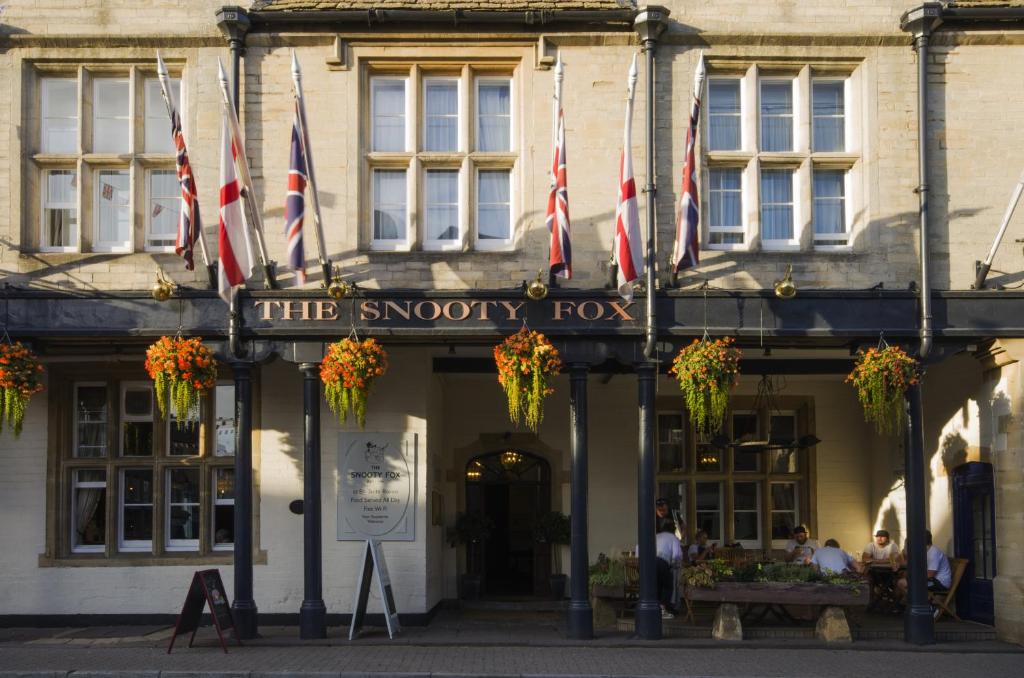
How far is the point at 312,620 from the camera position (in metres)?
13.6

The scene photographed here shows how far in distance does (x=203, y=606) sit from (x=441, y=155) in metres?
5.80

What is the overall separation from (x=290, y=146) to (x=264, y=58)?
121 centimetres

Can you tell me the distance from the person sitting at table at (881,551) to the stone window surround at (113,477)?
796 centimetres

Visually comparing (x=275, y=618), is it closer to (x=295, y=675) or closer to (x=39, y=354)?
(x=295, y=675)

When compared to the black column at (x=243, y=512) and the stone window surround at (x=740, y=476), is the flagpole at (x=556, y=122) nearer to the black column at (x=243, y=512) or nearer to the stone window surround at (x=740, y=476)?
the black column at (x=243, y=512)

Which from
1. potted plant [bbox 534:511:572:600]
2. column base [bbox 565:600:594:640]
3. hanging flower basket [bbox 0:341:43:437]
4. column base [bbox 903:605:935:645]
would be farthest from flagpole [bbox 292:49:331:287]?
column base [bbox 903:605:935:645]

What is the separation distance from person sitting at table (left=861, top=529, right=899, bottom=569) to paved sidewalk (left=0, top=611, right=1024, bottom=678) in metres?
2.44

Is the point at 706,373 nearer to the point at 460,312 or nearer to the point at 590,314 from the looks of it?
the point at 590,314

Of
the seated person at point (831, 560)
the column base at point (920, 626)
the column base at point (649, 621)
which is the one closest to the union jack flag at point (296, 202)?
the column base at point (649, 621)

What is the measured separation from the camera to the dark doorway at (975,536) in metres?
14.7

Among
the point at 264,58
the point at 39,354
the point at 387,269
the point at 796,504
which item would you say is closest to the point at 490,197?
the point at 387,269

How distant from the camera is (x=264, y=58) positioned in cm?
1430

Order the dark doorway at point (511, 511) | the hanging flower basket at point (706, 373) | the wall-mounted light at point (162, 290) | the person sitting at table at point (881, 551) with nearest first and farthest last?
the hanging flower basket at point (706, 373) < the wall-mounted light at point (162, 290) < the person sitting at table at point (881, 551) < the dark doorway at point (511, 511)

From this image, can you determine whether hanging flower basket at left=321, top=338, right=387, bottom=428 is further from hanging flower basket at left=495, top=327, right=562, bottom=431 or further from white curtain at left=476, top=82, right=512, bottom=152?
white curtain at left=476, top=82, right=512, bottom=152
